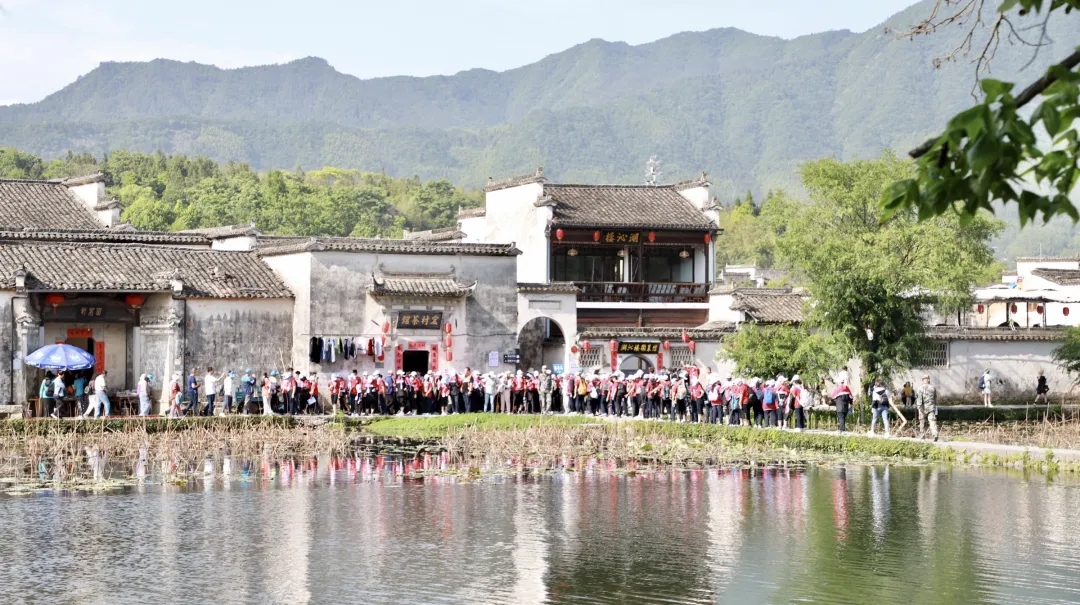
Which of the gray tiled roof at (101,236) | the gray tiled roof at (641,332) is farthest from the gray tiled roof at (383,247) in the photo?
the gray tiled roof at (641,332)

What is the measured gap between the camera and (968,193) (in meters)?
6.06

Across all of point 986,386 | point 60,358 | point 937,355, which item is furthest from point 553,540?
point 937,355

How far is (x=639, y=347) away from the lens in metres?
45.2

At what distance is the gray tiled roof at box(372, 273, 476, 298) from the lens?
39312 millimetres

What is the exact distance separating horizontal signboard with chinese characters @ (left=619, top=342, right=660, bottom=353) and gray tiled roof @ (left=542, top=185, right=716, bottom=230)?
18.5 ft

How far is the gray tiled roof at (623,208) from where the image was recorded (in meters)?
49.6

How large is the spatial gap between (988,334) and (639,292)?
1215 cm

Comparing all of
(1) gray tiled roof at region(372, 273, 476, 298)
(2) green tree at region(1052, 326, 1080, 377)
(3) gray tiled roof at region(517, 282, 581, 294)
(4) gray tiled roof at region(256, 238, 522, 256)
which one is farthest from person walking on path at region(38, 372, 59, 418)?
(2) green tree at region(1052, 326, 1080, 377)

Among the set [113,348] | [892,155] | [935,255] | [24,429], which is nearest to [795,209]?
[892,155]

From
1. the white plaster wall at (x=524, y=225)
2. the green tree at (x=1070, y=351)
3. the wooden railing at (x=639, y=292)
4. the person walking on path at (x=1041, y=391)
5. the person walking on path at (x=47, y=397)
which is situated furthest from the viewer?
the wooden railing at (x=639, y=292)

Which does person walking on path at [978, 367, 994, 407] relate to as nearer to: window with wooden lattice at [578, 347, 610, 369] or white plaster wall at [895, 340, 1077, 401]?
white plaster wall at [895, 340, 1077, 401]

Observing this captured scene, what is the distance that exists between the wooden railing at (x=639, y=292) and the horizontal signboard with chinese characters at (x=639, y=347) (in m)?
4.56

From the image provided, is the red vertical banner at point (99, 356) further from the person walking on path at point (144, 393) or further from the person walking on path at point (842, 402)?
the person walking on path at point (842, 402)

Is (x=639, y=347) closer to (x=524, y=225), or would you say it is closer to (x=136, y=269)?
(x=524, y=225)
